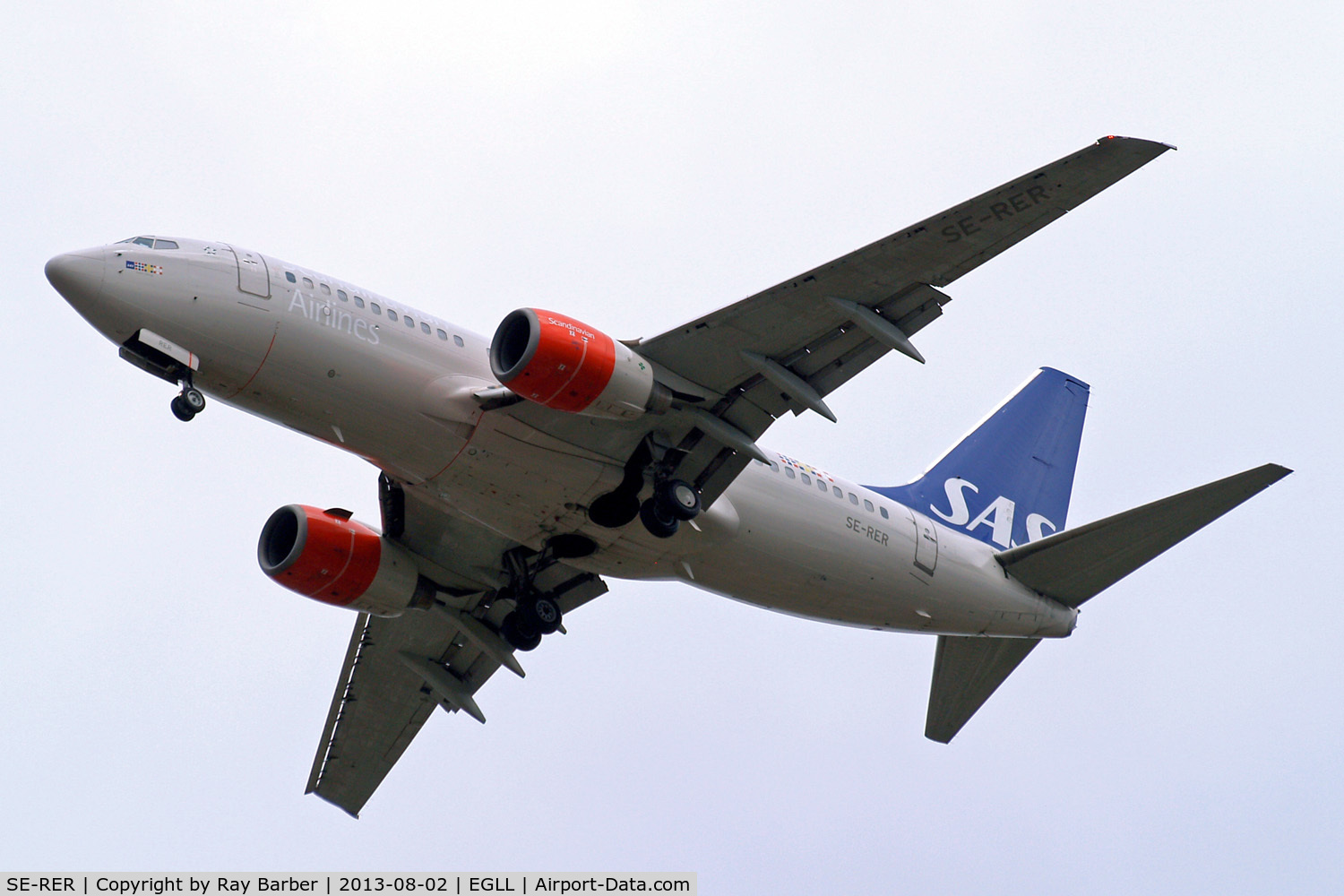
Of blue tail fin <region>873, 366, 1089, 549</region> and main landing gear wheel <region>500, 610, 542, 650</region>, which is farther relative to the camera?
blue tail fin <region>873, 366, 1089, 549</region>

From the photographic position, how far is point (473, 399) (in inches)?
973

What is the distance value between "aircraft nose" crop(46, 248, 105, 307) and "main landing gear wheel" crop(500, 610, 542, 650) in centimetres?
1083

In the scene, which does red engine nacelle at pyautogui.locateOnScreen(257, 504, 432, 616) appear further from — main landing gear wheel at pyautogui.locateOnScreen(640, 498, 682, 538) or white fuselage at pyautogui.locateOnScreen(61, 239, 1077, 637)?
main landing gear wheel at pyautogui.locateOnScreen(640, 498, 682, 538)

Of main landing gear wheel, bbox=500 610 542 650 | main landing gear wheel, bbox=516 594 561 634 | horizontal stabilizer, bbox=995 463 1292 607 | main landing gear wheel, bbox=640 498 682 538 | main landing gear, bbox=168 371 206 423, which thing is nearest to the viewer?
main landing gear, bbox=168 371 206 423

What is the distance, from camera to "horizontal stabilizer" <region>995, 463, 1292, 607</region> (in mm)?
26484

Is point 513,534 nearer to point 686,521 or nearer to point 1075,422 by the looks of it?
point 686,521

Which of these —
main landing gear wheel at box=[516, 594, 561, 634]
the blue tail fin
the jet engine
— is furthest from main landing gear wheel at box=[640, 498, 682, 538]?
the blue tail fin

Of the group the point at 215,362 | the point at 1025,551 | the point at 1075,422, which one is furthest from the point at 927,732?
the point at 215,362

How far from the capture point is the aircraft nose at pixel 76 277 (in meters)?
22.5

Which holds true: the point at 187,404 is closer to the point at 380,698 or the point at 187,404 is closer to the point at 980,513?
the point at 380,698

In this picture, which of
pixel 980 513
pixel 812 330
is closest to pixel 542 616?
pixel 812 330

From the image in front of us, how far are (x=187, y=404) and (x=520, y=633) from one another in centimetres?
926

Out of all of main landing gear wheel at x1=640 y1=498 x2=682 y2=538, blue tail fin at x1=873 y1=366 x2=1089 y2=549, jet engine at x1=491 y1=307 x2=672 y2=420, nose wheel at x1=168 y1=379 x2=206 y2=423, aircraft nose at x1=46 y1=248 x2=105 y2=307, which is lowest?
main landing gear wheel at x1=640 y1=498 x2=682 y2=538

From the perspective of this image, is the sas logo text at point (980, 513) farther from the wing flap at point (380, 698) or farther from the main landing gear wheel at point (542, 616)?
the wing flap at point (380, 698)
